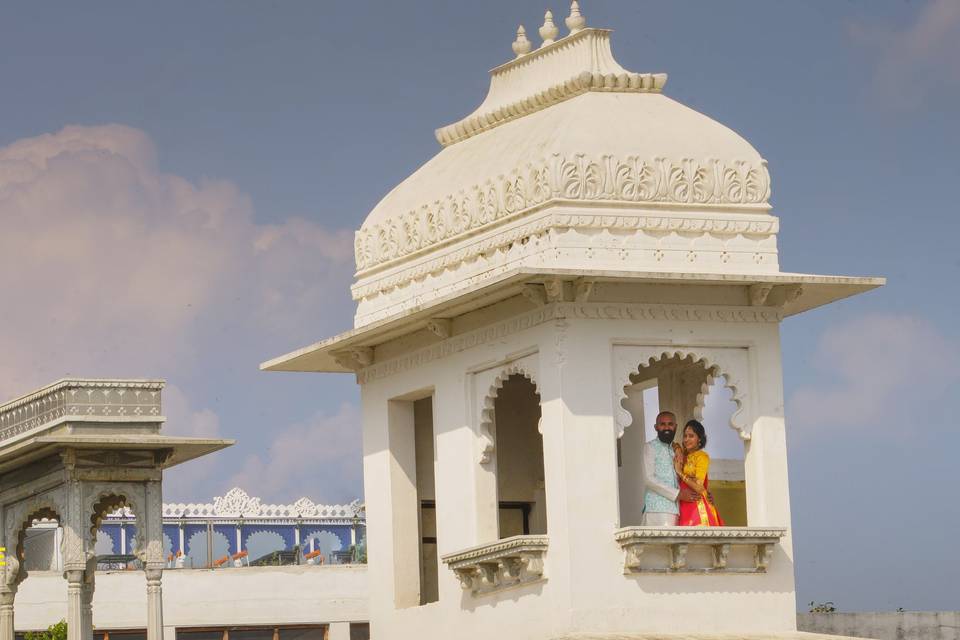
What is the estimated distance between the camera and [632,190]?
20953 millimetres

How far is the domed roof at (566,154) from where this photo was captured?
68.8 feet

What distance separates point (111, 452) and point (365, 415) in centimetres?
→ 448

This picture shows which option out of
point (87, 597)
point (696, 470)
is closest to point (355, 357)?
point (696, 470)

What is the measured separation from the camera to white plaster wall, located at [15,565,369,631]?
142 feet

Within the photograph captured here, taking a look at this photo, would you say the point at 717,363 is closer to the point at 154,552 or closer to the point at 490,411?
the point at 490,411

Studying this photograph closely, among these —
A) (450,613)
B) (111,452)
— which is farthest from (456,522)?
(111,452)

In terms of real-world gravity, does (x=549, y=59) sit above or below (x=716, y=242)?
above

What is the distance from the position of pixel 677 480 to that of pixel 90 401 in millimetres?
8045

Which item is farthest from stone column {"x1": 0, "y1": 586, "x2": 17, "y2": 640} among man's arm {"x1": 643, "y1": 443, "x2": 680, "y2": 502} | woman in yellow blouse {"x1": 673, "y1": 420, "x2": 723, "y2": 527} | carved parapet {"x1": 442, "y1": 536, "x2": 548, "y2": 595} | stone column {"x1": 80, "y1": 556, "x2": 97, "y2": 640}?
woman in yellow blouse {"x1": 673, "y1": 420, "x2": 723, "y2": 527}

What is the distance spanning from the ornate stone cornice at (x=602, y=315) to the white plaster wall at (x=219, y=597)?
22.6 m

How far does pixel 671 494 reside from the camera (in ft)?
70.1

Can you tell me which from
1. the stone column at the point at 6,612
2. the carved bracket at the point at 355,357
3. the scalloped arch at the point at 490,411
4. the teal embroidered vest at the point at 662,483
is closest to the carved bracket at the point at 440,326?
the scalloped arch at the point at 490,411

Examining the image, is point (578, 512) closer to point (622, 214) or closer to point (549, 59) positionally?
point (622, 214)

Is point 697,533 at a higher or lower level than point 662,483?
lower
